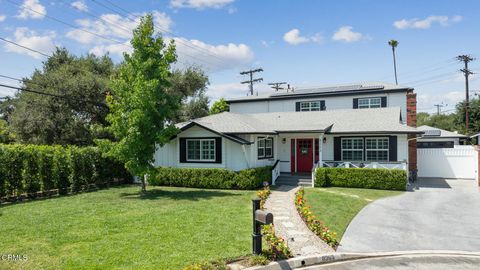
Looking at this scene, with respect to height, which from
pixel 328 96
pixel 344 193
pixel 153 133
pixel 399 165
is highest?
pixel 328 96

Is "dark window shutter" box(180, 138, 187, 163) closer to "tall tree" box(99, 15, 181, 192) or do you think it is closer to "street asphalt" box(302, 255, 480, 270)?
"tall tree" box(99, 15, 181, 192)

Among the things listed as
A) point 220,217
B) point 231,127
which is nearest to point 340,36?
point 231,127

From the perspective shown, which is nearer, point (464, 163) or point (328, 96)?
point (464, 163)

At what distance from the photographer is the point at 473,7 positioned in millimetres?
12070

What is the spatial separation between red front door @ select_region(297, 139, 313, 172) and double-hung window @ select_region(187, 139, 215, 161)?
6071 mm

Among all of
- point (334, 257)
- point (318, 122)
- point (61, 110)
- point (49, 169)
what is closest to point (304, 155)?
point (318, 122)

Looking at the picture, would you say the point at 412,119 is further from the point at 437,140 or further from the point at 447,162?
the point at 437,140

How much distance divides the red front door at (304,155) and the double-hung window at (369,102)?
694cm

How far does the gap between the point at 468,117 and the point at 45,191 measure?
48605 mm

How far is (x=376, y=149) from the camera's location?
18359 millimetres

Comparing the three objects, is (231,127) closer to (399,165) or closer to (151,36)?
(151,36)

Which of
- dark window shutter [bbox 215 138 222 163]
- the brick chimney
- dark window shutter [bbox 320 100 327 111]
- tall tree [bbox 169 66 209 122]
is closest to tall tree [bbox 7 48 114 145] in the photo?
tall tree [bbox 169 66 209 122]

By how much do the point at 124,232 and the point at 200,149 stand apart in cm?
1016

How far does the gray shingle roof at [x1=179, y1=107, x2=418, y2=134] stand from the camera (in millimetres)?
17938
